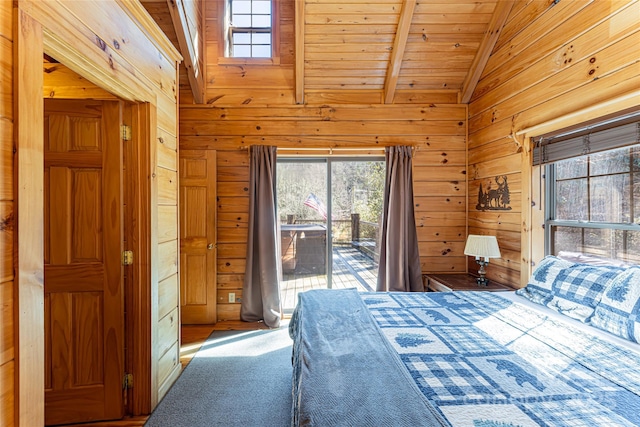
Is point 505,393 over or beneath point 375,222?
beneath

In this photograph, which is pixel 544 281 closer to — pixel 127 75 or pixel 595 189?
pixel 595 189

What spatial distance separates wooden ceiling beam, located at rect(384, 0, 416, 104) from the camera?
2.90 meters

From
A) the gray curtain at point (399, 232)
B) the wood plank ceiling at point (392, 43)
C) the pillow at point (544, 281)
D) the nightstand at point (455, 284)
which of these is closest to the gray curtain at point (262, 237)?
the wood plank ceiling at point (392, 43)

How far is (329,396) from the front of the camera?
3.52 ft

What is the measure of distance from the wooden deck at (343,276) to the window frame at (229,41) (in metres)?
2.35

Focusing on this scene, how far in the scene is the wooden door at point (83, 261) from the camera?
6.22ft

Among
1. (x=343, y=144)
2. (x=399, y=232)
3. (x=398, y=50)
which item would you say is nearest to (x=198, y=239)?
(x=343, y=144)

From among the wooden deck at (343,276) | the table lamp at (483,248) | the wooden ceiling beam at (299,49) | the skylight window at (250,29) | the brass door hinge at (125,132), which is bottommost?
the wooden deck at (343,276)

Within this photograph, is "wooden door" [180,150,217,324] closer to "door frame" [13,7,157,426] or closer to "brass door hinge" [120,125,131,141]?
"brass door hinge" [120,125,131,141]

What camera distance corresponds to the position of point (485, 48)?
319 centimetres

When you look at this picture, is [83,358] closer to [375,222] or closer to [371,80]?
[375,222]

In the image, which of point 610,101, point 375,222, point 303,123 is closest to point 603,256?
point 610,101

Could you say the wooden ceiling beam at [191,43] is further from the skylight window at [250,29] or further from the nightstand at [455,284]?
the nightstand at [455,284]

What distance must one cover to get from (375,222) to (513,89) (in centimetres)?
192
